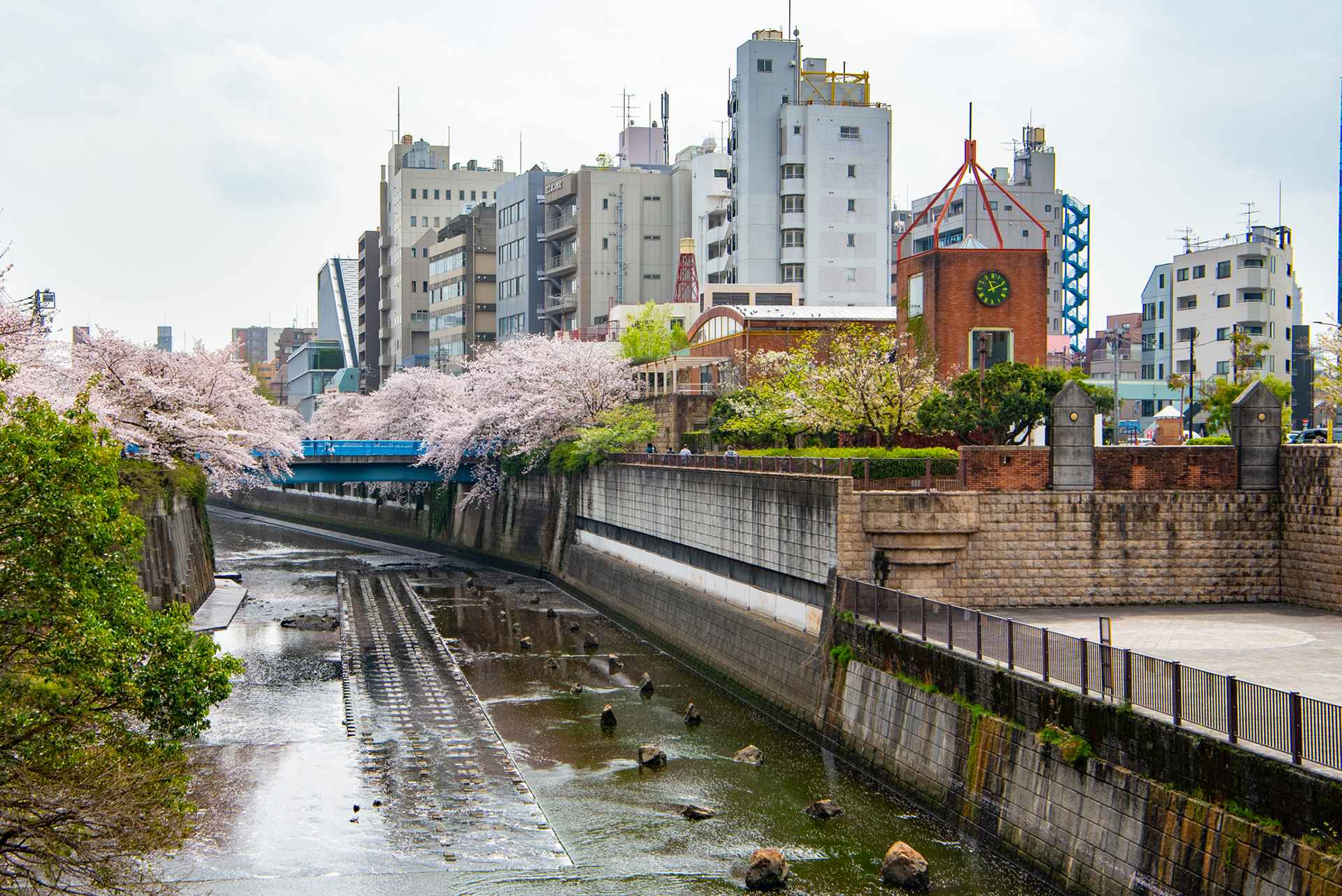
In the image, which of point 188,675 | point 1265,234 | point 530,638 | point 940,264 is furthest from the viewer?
point 1265,234

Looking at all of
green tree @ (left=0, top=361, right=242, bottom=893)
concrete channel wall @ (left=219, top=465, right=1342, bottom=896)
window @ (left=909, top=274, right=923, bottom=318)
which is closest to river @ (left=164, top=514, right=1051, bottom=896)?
concrete channel wall @ (left=219, top=465, right=1342, bottom=896)

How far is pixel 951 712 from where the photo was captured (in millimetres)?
23266

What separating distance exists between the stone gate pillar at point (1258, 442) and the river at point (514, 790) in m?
11.7

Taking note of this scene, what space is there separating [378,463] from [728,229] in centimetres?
3572

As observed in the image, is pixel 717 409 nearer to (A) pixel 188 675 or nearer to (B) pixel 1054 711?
A: (B) pixel 1054 711

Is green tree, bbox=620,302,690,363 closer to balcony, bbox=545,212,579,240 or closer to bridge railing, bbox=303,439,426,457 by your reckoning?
bridge railing, bbox=303,439,426,457

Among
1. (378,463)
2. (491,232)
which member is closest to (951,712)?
(378,463)

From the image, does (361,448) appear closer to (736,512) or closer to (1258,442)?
(736,512)

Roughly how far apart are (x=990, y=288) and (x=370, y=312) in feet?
389

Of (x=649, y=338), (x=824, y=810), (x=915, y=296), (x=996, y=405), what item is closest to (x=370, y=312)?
(x=649, y=338)

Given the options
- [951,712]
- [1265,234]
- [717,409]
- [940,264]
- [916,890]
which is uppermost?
[1265,234]

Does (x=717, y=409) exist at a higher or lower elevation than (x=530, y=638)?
higher

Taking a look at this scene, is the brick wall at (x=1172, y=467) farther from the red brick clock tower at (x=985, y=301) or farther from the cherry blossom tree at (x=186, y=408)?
the cherry blossom tree at (x=186, y=408)

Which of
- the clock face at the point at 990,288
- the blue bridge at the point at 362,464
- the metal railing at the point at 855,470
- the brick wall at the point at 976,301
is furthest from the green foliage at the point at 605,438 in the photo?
the metal railing at the point at 855,470
